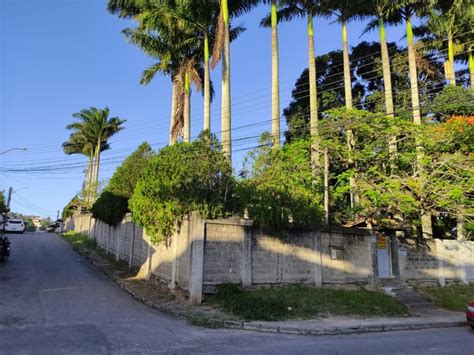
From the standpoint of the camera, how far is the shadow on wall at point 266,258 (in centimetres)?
1160

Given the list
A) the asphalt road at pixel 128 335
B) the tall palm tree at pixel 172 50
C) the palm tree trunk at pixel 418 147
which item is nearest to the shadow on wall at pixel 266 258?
the asphalt road at pixel 128 335

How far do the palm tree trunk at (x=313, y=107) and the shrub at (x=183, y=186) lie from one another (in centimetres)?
587

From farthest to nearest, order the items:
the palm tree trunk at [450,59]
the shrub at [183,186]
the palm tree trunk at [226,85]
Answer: the palm tree trunk at [450,59]
the palm tree trunk at [226,85]
the shrub at [183,186]

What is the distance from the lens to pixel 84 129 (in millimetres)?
48125

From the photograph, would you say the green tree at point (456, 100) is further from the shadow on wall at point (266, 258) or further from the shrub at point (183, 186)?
the shrub at point (183, 186)

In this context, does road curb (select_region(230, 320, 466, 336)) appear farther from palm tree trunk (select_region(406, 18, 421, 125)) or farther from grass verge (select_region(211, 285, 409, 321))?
palm tree trunk (select_region(406, 18, 421, 125))

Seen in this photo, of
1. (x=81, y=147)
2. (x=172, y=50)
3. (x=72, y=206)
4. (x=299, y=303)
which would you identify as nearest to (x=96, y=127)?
(x=81, y=147)

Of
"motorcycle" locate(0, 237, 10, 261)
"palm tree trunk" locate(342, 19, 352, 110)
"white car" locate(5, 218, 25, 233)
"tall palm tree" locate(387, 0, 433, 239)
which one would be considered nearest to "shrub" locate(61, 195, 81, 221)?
"white car" locate(5, 218, 25, 233)

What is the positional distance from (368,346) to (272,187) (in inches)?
238

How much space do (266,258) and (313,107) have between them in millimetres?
11227

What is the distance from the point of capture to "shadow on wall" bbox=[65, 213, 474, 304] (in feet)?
38.1

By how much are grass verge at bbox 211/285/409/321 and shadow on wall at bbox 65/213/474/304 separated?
54 cm

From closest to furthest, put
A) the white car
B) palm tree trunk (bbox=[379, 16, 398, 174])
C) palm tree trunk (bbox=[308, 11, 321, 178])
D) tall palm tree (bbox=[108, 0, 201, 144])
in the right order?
1. palm tree trunk (bbox=[379, 16, 398, 174])
2. palm tree trunk (bbox=[308, 11, 321, 178])
3. tall palm tree (bbox=[108, 0, 201, 144])
4. the white car

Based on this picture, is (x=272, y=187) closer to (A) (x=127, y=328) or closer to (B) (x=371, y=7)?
(A) (x=127, y=328)
